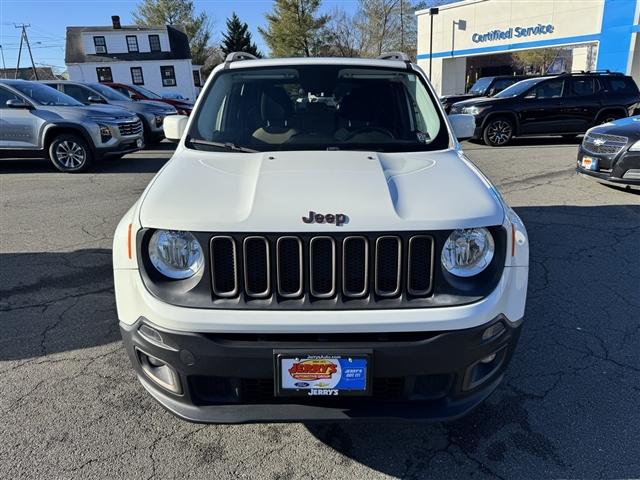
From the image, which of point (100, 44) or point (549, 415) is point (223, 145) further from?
point (100, 44)

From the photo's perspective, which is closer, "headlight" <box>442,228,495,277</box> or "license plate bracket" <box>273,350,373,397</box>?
"license plate bracket" <box>273,350,373,397</box>

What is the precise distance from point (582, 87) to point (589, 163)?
651 cm

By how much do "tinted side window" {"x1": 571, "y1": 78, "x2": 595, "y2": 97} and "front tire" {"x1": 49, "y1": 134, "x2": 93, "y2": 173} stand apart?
11778mm

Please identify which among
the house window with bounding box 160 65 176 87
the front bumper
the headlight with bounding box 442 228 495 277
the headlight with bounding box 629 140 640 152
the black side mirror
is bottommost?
the front bumper

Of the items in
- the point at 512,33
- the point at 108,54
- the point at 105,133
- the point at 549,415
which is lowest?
the point at 549,415

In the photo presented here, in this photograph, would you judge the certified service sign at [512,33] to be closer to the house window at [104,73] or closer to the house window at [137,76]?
the house window at [137,76]

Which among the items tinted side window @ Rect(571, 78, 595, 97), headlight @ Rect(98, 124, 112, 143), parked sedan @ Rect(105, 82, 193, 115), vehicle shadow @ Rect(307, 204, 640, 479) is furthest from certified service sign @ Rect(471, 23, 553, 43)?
vehicle shadow @ Rect(307, 204, 640, 479)

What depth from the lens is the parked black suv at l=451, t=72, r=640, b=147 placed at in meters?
12.0

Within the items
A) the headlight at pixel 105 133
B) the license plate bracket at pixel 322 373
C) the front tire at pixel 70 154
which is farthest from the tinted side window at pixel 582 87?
the license plate bracket at pixel 322 373

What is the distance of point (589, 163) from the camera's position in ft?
23.6

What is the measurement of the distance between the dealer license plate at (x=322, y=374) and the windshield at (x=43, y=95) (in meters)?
9.56

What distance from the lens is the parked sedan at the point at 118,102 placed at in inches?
468

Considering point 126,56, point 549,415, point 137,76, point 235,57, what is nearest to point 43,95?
point 235,57

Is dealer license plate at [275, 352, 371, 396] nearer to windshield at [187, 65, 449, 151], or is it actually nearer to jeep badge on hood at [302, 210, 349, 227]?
jeep badge on hood at [302, 210, 349, 227]
